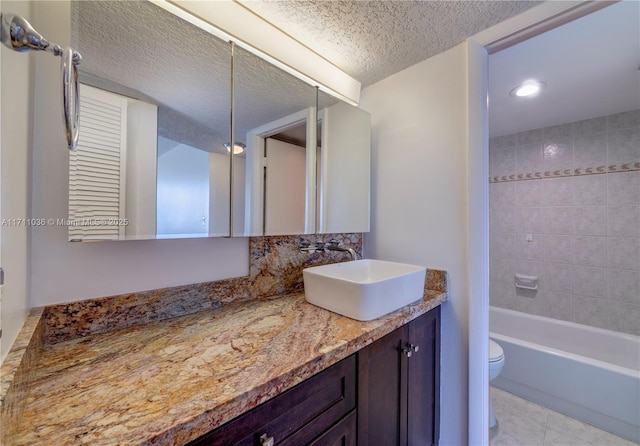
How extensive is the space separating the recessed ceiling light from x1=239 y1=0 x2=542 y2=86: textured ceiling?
0.76 m

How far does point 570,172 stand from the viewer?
225 centimetres

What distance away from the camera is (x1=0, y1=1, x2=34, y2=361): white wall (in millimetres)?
465

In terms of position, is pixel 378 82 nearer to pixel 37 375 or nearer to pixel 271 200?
pixel 271 200

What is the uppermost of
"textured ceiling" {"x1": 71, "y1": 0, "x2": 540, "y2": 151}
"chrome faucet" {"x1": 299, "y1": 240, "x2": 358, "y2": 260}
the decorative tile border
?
"textured ceiling" {"x1": 71, "y1": 0, "x2": 540, "y2": 151}

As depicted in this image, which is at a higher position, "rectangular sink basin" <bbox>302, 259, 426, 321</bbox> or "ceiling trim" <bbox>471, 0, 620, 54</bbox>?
"ceiling trim" <bbox>471, 0, 620, 54</bbox>

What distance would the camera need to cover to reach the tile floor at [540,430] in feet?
4.96

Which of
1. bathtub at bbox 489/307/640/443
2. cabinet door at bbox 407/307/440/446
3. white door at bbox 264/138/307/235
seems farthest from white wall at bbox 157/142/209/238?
bathtub at bbox 489/307/640/443

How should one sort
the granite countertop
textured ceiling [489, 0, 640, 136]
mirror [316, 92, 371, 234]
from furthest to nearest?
mirror [316, 92, 371, 234]
textured ceiling [489, 0, 640, 136]
the granite countertop

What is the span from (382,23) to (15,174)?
133cm

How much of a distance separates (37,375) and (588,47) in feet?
8.01

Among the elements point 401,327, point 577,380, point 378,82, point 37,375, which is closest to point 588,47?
point 378,82

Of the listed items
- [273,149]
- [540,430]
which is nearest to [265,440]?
[273,149]

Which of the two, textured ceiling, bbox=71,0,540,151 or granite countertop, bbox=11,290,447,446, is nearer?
granite countertop, bbox=11,290,447,446

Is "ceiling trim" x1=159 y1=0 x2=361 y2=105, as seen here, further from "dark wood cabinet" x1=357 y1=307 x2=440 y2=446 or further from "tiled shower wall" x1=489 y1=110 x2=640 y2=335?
"tiled shower wall" x1=489 y1=110 x2=640 y2=335
